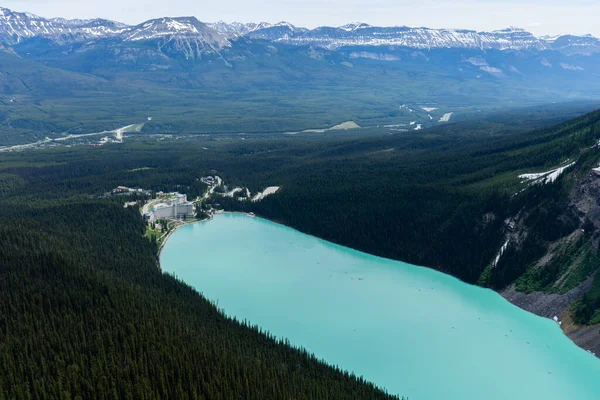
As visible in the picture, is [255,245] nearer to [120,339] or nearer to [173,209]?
[173,209]

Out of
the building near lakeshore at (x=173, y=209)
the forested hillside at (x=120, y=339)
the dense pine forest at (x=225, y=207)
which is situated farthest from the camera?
the building near lakeshore at (x=173, y=209)

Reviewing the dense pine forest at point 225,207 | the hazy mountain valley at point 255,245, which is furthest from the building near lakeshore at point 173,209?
the dense pine forest at point 225,207

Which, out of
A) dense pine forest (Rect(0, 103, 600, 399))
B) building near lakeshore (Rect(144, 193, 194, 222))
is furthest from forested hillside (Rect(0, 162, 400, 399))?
building near lakeshore (Rect(144, 193, 194, 222))

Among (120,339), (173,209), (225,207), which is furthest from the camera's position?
(225,207)

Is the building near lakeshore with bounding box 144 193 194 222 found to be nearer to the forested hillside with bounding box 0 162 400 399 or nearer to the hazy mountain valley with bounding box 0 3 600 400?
the hazy mountain valley with bounding box 0 3 600 400

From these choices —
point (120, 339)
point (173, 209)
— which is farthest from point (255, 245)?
point (120, 339)

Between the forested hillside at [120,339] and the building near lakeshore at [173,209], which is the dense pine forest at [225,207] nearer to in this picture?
the forested hillside at [120,339]

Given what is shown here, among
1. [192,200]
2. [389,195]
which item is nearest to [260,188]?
[192,200]

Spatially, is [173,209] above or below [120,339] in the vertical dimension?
below

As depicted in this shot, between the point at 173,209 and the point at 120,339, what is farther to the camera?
the point at 173,209
